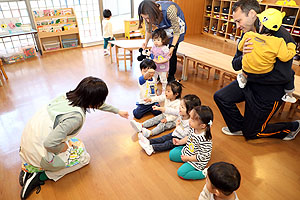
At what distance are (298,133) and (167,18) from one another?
2219 mm

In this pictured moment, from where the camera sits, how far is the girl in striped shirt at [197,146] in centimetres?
177

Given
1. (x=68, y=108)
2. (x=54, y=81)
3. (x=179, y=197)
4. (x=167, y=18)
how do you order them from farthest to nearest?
1. (x=54, y=81)
2. (x=167, y=18)
3. (x=179, y=197)
4. (x=68, y=108)

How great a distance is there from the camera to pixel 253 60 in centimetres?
195

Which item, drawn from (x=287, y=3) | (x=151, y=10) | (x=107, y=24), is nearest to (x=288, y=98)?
(x=151, y=10)

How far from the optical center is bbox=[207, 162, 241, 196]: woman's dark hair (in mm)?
1255

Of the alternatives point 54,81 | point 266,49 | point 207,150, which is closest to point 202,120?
point 207,150

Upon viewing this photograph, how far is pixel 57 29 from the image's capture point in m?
5.46

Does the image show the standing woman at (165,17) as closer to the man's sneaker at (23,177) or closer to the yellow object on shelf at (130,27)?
the man's sneaker at (23,177)

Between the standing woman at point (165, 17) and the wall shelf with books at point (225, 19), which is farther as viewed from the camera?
the wall shelf with books at point (225, 19)

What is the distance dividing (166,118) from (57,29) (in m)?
4.39

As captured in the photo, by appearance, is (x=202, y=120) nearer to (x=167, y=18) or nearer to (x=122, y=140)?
(x=122, y=140)

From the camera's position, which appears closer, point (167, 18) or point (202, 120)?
point (202, 120)

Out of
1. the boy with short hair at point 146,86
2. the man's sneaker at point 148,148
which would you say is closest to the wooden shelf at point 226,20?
the boy with short hair at point 146,86

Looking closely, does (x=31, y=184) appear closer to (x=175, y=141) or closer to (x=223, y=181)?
(x=175, y=141)
